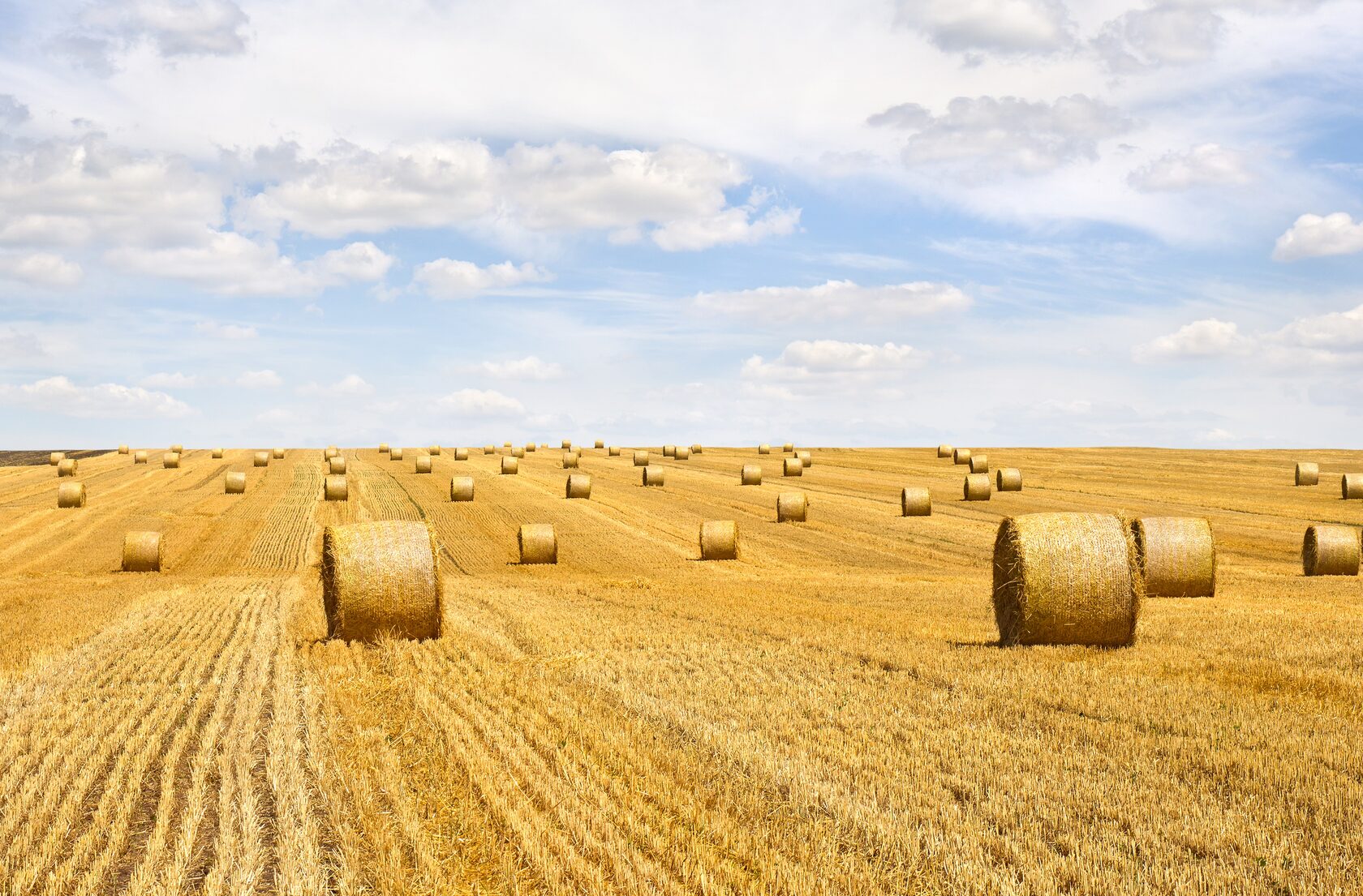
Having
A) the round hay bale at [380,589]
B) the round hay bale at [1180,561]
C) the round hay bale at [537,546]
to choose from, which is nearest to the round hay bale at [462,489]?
the round hay bale at [537,546]

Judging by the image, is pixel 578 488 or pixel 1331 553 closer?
pixel 1331 553

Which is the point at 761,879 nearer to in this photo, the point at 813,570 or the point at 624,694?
the point at 624,694

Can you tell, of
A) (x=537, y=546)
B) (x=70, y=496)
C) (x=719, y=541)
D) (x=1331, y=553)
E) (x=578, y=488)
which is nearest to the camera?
(x=1331, y=553)

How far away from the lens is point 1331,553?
74.8 feet

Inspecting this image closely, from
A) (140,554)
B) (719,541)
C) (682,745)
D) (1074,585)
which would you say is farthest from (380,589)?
(140,554)

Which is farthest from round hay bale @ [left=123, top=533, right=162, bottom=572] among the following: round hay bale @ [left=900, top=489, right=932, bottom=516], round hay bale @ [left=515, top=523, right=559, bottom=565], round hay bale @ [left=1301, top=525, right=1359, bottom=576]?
round hay bale @ [left=1301, top=525, right=1359, bottom=576]

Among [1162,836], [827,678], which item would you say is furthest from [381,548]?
[1162,836]

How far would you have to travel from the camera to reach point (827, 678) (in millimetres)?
11680

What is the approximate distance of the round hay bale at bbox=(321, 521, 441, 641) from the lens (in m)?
15.2

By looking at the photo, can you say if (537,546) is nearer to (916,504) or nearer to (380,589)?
(380,589)

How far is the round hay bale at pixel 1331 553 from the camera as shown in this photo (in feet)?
74.7

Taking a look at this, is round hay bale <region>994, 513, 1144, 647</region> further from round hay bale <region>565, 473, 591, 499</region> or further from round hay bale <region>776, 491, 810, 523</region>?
round hay bale <region>565, 473, 591, 499</region>

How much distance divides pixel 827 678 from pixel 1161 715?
10.9 ft

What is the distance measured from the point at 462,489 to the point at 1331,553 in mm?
27943
